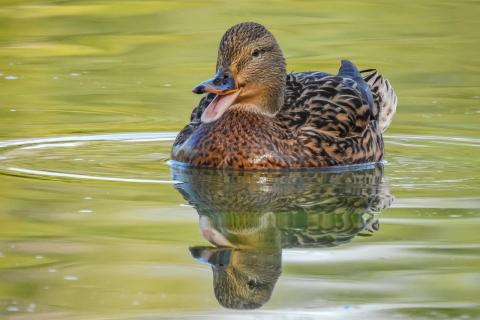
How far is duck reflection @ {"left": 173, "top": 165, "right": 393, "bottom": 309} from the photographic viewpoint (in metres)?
7.08

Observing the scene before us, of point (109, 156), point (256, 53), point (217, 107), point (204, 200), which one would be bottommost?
point (109, 156)

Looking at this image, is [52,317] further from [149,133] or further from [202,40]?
[202,40]

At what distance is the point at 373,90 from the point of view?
1216 cm

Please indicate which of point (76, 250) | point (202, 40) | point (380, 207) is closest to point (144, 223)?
point (76, 250)

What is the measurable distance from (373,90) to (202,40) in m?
4.87

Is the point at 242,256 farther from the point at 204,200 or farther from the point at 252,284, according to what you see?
the point at 204,200

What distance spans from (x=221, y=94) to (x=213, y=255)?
2.89 metres

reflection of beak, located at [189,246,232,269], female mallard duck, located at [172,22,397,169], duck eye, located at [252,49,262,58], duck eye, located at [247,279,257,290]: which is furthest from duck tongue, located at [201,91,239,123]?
duck eye, located at [247,279,257,290]

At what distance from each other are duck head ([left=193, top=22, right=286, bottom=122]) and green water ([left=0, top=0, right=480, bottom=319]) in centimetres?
61

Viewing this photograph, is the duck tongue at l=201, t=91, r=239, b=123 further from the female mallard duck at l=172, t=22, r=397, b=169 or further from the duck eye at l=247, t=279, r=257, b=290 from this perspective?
the duck eye at l=247, t=279, r=257, b=290

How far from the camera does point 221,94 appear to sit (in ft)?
33.6

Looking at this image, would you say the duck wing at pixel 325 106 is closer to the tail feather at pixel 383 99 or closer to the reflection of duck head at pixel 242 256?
the tail feather at pixel 383 99

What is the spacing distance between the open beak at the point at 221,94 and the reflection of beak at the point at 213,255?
8.19 feet

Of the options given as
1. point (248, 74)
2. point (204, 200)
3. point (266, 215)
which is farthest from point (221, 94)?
point (266, 215)
